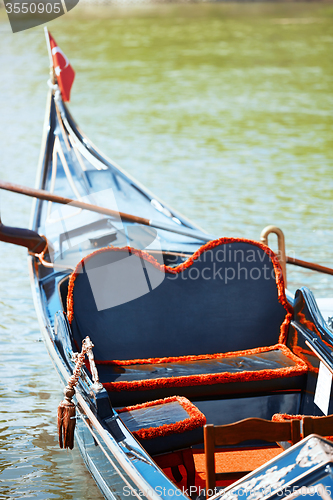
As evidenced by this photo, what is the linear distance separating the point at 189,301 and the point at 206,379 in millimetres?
360

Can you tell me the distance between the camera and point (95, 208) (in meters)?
3.11

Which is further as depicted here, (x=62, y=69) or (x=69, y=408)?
(x=62, y=69)

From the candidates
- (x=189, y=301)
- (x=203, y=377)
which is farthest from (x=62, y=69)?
(x=203, y=377)

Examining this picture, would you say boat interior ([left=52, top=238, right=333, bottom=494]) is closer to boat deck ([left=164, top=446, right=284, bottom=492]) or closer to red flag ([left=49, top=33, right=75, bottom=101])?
boat deck ([left=164, top=446, right=284, bottom=492])

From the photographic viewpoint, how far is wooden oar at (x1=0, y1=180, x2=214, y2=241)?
120 inches

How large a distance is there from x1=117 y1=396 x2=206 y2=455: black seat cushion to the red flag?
2544 millimetres

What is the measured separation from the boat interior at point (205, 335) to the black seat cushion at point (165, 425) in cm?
2

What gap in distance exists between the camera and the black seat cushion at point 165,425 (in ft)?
6.05

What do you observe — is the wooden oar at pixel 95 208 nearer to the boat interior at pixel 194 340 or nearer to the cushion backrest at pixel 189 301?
the boat interior at pixel 194 340

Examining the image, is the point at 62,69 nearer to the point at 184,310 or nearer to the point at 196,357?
the point at 184,310

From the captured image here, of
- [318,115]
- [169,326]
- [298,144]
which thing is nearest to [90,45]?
[318,115]

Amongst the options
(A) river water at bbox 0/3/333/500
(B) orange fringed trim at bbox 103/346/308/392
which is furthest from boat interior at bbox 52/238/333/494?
(A) river water at bbox 0/3/333/500

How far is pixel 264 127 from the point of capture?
881 cm

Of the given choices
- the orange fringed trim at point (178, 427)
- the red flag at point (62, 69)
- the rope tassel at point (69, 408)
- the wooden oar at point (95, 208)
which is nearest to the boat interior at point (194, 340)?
the orange fringed trim at point (178, 427)
